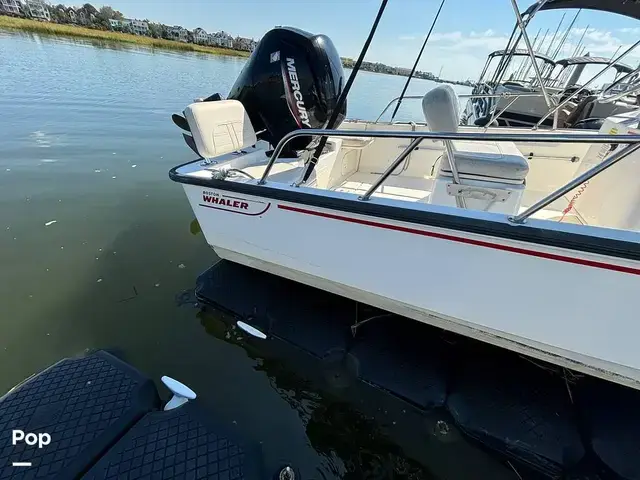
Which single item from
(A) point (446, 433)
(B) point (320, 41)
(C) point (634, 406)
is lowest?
(A) point (446, 433)

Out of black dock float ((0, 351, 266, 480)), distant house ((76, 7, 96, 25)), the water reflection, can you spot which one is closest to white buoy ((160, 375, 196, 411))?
black dock float ((0, 351, 266, 480))

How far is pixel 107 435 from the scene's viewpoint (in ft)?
5.14

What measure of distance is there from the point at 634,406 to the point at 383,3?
2888 mm

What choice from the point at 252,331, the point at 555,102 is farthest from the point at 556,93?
the point at 252,331

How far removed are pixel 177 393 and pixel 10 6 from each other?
9490cm

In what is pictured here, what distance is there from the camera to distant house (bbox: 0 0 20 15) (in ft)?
185

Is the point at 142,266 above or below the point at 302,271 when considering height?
below

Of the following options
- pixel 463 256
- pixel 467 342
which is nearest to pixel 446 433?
pixel 467 342

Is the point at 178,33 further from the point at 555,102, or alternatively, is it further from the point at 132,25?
the point at 555,102

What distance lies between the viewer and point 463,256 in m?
1.76

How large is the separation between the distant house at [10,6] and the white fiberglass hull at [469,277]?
84246 millimetres

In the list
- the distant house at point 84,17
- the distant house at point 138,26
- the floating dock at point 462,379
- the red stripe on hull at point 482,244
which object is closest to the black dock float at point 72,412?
the floating dock at point 462,379

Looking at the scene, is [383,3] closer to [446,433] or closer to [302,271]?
[302,271]

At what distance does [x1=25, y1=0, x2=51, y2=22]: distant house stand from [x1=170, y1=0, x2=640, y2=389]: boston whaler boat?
87.7 metres
